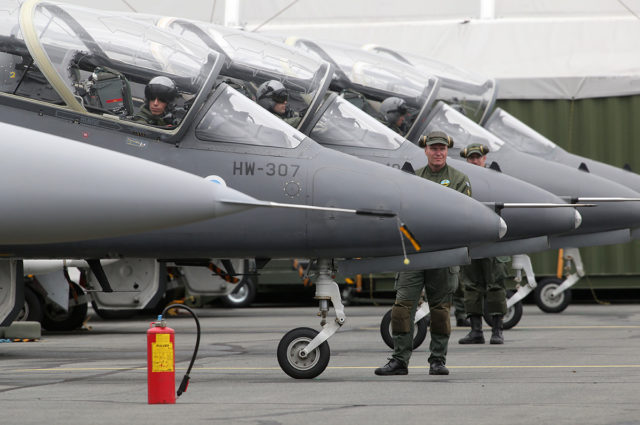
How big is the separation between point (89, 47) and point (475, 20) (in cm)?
1589

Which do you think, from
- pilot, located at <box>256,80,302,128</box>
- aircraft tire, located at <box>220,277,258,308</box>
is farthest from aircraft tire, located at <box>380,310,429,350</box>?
aircraft tire, located at <box>220,277,258,308</box>

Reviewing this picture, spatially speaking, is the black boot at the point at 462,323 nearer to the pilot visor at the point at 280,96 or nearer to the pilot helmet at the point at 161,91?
the pilot visor at the point at 280,96

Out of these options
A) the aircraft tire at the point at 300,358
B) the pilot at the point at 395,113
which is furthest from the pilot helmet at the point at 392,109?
the aircraft tire at the point at 300,358

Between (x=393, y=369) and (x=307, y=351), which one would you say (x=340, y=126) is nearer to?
(x=393, y=369)

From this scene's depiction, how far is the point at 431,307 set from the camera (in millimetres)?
9484

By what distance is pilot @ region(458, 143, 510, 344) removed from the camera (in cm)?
1241

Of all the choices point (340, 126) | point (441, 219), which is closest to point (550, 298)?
point (340, 126)

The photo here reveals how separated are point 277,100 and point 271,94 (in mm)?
104

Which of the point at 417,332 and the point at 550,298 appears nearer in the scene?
Result: the point at 417,332

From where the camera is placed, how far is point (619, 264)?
2014cm

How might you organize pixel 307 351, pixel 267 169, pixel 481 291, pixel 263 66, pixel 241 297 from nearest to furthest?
pixel 307 351 → pixel 267 169 → pixel 263 66 → pixel 481 291 → pixel 241 297

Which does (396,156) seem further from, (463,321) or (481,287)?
(463,321)

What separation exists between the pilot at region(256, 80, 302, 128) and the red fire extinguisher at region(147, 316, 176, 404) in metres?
4.64

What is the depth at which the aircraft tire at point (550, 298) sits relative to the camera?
17.7 m
